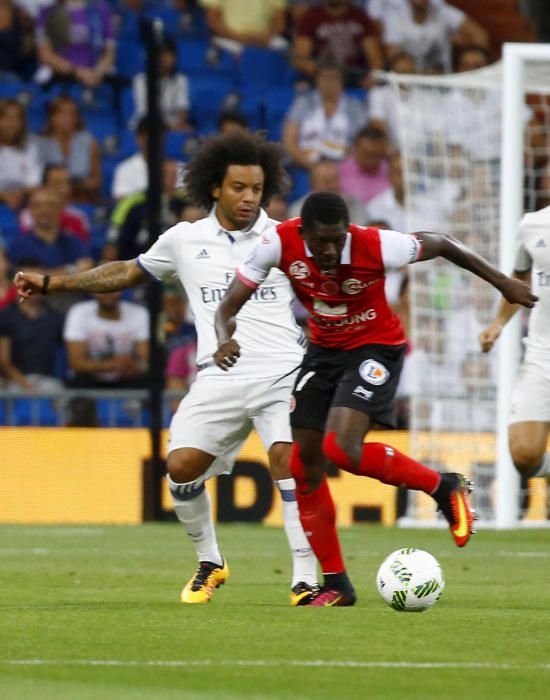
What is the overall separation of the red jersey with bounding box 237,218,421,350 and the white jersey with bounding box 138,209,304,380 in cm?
85

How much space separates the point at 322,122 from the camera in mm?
18312

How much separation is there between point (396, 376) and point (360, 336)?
0.26 m

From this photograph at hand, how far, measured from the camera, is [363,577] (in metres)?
9.50

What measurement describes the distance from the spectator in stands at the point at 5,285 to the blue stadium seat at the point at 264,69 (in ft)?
15.8

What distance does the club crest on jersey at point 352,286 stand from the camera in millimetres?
7430

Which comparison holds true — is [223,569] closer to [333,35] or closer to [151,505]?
[151,505]

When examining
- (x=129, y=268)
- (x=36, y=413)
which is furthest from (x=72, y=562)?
(x=36, y=413)

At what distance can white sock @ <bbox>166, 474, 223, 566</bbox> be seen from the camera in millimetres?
8219

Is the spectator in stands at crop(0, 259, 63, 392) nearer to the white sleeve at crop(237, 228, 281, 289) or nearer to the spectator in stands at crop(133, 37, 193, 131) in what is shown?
the spectator in stands at crop(133, 37, 193, 131)

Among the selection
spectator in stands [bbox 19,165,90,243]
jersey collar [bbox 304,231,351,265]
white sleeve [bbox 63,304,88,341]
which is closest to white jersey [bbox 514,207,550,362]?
jersey collar [bbox 304,231,351,265]

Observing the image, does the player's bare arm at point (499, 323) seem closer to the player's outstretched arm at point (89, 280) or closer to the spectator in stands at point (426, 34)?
the player's outstretched arm at point (89, 280)

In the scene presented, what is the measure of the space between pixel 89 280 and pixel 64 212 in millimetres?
9232

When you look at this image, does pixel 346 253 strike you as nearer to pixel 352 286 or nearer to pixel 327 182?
pixel 352 286

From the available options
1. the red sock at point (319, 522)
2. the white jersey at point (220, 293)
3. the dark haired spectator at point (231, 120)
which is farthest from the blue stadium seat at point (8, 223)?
Answer: the red sock at point (319, 522)
